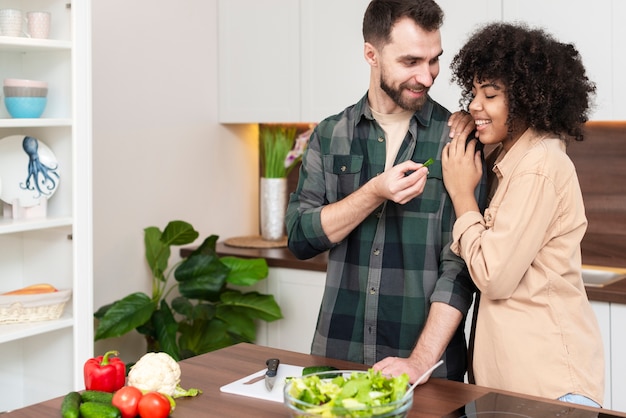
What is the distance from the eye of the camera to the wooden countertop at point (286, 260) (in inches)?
120

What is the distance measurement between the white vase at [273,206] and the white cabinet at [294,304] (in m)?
0.38

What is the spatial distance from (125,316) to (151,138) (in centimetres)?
86

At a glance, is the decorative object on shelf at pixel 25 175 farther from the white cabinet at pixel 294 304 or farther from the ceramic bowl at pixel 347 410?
the ceramic bowl at pixel 347 410

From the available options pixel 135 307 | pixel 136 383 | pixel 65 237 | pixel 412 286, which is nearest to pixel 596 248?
pixel 412 286

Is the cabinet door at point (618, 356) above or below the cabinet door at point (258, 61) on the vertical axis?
below

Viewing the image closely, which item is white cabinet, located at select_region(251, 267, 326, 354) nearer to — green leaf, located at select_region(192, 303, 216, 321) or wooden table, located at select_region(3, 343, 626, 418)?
green leaf, located at select_region(192, 303, 216, 321)

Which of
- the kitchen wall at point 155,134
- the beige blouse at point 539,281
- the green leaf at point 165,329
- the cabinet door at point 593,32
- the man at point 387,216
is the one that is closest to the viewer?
the beige blouse at point 539,281

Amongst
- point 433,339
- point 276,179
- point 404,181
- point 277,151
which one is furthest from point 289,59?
point 433,339

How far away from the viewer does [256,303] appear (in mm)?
3738

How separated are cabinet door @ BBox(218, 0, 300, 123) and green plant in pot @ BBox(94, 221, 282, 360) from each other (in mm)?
733

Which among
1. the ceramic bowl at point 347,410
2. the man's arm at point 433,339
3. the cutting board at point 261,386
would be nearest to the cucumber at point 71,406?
the cutting board at point 261,386

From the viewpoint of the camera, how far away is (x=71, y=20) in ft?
9.81

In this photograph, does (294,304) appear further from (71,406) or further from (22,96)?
(71,406)

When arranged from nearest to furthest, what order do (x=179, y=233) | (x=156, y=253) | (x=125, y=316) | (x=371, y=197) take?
1. (x=371, y=197)
2. (x=125, y=316)
3. (x=179, y=233)
4. (x=156, y=253)
